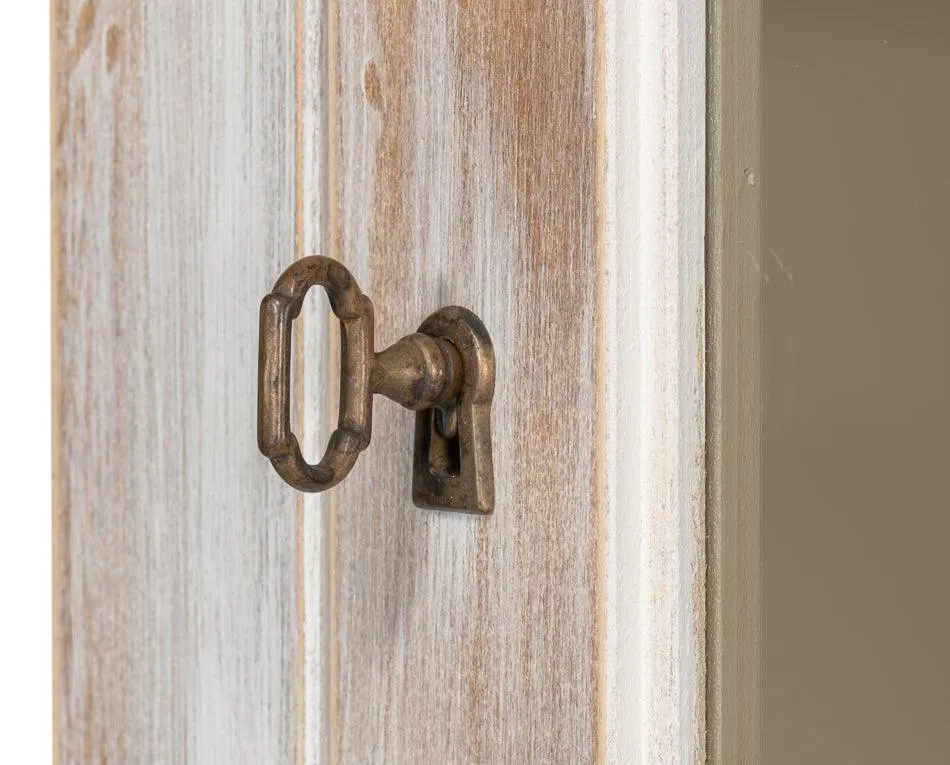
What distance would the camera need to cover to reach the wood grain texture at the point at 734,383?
1.37 ft

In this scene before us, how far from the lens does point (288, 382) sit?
1.33ft

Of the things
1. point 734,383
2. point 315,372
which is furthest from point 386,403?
point 734,383

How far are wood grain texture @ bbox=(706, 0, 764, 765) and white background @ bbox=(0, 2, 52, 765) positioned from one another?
1.09 feet

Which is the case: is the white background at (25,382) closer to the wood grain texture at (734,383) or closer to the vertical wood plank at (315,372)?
the vertical wood plank at (315,372)

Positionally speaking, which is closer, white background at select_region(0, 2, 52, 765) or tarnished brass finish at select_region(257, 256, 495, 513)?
tarnished brass finish at select_region(257, 256, 495, 513)

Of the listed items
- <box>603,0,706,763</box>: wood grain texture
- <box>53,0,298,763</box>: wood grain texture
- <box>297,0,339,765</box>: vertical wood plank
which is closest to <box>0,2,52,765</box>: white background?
<box>53,0,298,763</box>: wood grain texture

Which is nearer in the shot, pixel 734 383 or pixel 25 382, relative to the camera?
pixel 734 383

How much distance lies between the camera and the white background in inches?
22.0

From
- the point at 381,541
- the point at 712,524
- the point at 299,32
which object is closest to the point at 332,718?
the point at 381,541

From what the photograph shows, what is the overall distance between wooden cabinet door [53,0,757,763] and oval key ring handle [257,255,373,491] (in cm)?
5

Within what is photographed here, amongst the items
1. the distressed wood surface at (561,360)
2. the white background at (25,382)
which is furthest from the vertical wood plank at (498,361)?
the white background at (25,382)

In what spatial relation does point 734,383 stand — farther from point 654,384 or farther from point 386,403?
point 386,403

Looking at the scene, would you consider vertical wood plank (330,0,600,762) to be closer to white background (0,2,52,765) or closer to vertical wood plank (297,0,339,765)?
vertical wood plank (297,0,339,765)

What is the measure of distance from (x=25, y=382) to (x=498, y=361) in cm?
27
